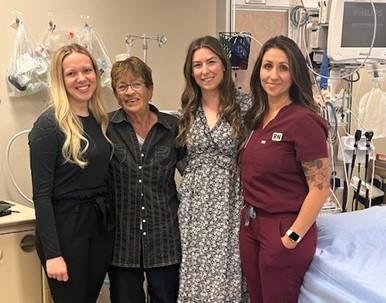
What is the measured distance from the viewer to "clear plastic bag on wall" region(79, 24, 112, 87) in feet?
9.64

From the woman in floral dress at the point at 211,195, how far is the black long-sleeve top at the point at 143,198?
2.4 inches

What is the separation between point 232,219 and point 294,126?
506 millimetres

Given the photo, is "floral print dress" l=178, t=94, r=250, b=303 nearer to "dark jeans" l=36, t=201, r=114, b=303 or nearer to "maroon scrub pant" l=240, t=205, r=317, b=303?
"maroon scrub pant" l=240, t=205, r=317, b=303

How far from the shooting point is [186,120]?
212cm

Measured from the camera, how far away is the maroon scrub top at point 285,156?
1.77m

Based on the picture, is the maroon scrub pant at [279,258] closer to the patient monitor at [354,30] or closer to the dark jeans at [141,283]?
the dark jeans at [141,283]

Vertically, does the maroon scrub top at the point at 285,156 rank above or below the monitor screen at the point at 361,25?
below

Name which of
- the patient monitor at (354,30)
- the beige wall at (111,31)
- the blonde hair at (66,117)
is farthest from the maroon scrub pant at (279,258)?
the beige wall at (111,31)

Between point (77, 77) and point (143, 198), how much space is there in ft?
1.84

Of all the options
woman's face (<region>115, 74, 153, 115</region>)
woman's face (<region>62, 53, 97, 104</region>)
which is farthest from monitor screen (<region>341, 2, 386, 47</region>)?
woman's face (<region>62, 53, 97, 104</region>)

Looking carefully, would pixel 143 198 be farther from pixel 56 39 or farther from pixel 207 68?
pixel 56 39

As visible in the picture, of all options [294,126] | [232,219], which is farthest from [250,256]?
[294,126]

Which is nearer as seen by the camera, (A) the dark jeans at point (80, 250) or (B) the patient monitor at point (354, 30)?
(A) the dark jeans at point (80, 250)

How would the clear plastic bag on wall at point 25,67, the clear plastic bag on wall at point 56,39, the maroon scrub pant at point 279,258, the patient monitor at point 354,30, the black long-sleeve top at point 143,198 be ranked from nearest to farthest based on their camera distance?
the maroon scrub pant at point 279,258, the black long-sleeve top at point 143,198, the patient monitor at point 354,30, the clear plastic bag on wall at point 25,67, the clear plastic bag on wall at point 56,39
